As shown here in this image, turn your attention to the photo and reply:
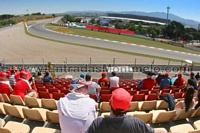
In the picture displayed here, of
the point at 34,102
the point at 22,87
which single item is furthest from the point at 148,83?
the point at 22,87

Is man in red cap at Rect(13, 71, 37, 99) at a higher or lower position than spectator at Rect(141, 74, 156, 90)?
higher

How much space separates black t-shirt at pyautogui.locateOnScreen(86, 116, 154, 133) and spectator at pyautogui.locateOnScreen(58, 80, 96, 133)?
27.4 inches

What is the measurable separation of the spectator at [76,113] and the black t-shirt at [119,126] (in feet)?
2.29

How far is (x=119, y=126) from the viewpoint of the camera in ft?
8.03

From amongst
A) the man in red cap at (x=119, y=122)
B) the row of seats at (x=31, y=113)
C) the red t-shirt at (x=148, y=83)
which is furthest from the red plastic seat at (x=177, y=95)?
the man in red cap at (x=119, y=122)

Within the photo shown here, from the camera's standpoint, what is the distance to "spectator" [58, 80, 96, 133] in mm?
3168

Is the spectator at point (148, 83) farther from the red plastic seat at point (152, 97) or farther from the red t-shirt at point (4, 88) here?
the red t-shirt at point (4, 88)

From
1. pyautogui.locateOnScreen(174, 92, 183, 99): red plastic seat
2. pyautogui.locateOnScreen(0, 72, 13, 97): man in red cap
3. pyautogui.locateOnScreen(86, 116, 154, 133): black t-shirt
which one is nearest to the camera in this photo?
pyautogui.locateOnScreen(86, 116, 154, 133): black t-shirt

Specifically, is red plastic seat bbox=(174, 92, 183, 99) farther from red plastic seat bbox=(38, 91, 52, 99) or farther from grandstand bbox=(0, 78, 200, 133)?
red plastic seat bbox=(38, 91, 52, 99)

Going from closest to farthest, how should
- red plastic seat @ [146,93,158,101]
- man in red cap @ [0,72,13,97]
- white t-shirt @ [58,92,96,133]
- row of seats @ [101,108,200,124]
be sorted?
1. white t-shirt @ [58,92,96,133]
2. row of seats @ [101,108,200,124]
3. man in red cap @ [0,72,13,97]
4. red plastic seat @ [146,93,158,101]

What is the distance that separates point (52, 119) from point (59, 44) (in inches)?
1368

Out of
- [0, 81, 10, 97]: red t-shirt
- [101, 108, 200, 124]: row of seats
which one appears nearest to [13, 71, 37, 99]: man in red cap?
[0, 81, 10, 97]: red t-shirt

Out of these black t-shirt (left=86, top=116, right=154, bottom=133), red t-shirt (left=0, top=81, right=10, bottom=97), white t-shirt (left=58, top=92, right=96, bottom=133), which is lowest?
red t-shirt (left=0, top=81, right=10, bottom=97)

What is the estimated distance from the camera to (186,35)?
91.4 meters
